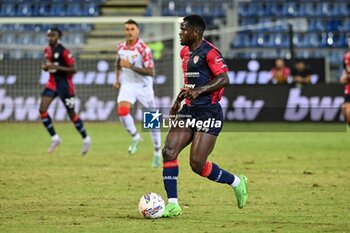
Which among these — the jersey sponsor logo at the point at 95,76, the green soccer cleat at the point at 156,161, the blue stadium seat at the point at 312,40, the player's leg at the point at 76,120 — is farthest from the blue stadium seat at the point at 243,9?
the green soccer cleat at the point at 156,161

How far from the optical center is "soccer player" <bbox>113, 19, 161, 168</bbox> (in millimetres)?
17156

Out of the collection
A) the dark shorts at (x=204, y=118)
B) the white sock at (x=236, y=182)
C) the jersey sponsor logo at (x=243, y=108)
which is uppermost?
the dark shorts at (x=204, y=118)

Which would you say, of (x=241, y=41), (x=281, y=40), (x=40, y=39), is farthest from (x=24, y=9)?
(x=281, y=40)

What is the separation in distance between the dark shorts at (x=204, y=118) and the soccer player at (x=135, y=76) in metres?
6.36

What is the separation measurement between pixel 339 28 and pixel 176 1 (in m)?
6.83

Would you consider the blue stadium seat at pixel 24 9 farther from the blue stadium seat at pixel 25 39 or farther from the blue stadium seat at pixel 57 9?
the blue stadium seat at pixel 25 39

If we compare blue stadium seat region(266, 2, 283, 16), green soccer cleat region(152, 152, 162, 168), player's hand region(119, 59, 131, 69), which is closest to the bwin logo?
player's hand region(119, 59, 131, 69)

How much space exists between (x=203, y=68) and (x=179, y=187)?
3773mm

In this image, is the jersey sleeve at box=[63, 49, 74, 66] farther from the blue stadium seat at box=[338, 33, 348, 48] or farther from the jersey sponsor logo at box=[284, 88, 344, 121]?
the blue stadium seat at box=[338, 33, 348, 48]

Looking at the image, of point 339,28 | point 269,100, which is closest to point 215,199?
point 269,100

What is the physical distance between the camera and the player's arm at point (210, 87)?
33.3ft

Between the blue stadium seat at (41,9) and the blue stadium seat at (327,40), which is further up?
the blue stadium seat at (41,9)

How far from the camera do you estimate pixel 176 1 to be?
36.0 metres

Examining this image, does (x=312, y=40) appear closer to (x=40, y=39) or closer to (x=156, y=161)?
(x=40, y=39)
